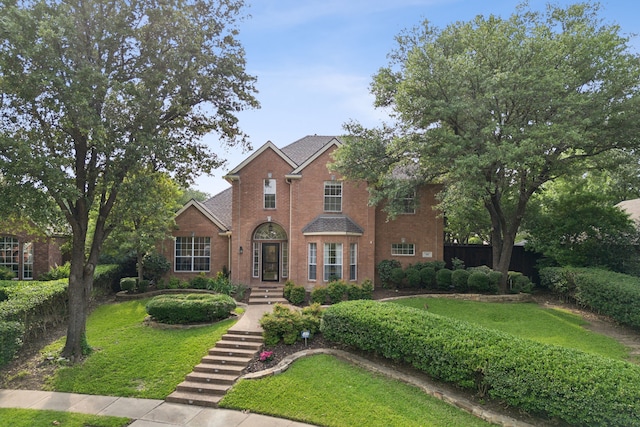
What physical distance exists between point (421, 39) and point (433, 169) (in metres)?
6.04

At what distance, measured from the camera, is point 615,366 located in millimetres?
7762

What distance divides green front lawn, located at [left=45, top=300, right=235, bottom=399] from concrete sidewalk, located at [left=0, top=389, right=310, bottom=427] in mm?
346

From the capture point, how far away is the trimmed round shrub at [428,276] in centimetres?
1938

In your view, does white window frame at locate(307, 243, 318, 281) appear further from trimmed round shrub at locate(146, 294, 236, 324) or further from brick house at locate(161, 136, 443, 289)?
trimmed round shrub at locate(146, 294, 236, 324)

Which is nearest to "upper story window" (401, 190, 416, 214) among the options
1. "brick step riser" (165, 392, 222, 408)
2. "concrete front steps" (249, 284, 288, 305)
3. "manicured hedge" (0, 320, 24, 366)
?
"concrete front steps" (249, 284, 288, 305)

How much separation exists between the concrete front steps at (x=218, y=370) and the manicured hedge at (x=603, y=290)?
1231 cm

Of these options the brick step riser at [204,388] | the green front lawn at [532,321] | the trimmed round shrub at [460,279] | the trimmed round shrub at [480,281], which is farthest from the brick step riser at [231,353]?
the trimmed round shrub at [480,281]

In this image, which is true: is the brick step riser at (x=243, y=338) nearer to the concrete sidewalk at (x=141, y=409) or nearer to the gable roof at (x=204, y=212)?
the concrete sidewalk at (x=141, y=409)

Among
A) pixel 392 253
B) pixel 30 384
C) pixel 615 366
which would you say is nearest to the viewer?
pixel 615 366

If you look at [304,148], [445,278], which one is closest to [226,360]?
[445,278]

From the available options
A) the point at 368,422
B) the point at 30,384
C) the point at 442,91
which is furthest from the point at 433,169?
the point at 30,384

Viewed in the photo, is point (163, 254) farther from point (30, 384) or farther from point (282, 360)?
point (282, 360)

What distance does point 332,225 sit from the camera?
19391 millimetres

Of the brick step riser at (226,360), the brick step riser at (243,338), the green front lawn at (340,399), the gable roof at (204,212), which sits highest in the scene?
the gable roof at (204,212)
